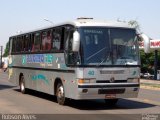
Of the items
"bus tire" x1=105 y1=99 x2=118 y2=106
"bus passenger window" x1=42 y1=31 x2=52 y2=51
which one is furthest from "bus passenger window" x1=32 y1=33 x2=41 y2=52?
"bus tire" x1=105 y1=99 x2=118 y2=106

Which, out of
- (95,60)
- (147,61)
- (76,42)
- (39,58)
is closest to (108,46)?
(95,60)

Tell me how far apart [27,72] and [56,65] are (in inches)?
200

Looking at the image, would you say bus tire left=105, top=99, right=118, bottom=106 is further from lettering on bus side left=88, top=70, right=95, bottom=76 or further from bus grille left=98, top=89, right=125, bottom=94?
lettering on bus side left=88, top=70, right=95, bottom=76

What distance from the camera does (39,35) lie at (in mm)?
19859

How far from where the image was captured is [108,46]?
15.3m

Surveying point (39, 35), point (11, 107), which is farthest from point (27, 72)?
point (11, 107)

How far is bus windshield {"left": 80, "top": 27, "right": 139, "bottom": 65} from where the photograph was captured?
49.3 ft

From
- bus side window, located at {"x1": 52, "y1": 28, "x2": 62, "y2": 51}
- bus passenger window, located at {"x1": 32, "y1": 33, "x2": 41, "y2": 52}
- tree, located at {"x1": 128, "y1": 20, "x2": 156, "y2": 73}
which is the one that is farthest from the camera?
tree, located at {"x1": 128, "y1": 20, "x2": 156, "y2": 73}

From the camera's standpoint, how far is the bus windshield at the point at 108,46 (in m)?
15.0

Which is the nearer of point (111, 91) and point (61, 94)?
point (111, 91)

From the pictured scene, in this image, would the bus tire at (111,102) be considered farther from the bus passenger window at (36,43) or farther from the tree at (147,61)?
the tree at (147,61)

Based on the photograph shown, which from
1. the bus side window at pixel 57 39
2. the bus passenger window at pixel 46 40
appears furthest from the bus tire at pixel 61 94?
the bus passenger window at pixel 46 40

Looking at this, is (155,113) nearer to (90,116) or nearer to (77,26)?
(90,116)

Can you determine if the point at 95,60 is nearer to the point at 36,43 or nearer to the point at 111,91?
the point at 111,91
